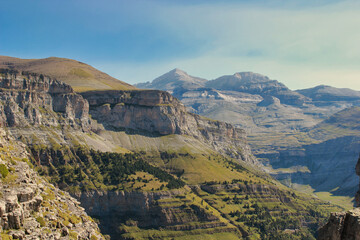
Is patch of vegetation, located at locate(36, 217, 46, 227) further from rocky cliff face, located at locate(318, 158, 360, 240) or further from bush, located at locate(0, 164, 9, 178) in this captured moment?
rocky cliff face, located at locate(318, 158, 360, 240)

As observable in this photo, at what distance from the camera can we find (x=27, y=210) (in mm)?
68625

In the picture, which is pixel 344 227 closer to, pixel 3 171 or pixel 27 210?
pixel 27 210

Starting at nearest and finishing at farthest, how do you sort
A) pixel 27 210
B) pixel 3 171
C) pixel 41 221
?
pixel 27 210, pixel 41 221, pixel 3 171

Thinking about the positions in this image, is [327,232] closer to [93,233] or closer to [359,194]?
[359,194]

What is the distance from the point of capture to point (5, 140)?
9562 cm

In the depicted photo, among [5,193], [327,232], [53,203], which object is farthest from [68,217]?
[327,232]

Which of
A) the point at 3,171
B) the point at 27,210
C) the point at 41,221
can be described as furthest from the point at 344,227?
the point at 3,171

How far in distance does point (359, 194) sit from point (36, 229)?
216ft

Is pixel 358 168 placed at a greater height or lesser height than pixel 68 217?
greater

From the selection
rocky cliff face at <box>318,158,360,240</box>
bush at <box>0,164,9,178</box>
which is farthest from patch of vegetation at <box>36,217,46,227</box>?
rocky cliff face at <box>318,158,360,240</box>

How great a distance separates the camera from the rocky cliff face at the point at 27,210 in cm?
6181

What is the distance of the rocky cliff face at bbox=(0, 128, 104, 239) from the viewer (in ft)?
203

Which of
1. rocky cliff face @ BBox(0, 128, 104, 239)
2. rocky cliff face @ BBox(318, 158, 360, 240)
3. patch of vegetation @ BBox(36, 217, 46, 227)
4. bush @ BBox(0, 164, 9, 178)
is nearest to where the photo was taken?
rocky cliff face @ BBox(318, 158, 360, 240)

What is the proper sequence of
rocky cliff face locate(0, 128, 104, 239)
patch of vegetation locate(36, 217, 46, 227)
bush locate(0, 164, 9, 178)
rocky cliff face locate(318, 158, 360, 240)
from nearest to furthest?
rocky cliff face locate(318, 158, 360, 240), rocky cliff face locate(0, 128, 104, 239), patch of vegetation locate(36, 217, 46, 227), bush locate(0, 164, 9, 178)
